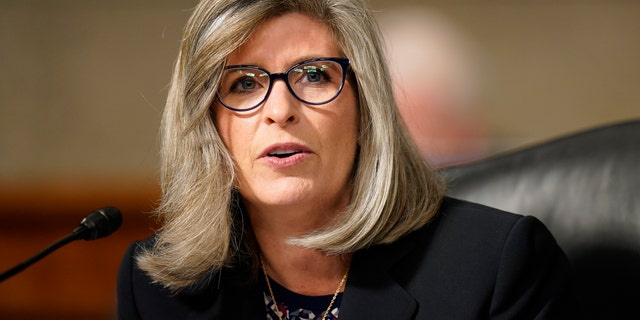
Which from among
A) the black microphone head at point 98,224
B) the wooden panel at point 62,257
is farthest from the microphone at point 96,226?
the wooden panel at point 62,257

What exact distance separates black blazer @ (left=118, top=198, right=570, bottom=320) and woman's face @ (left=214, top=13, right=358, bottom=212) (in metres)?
0.21

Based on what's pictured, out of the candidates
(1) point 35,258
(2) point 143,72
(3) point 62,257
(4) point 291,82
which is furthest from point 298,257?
(2) point 143,72

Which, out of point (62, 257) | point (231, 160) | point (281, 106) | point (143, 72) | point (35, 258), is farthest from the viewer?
point (143, 72)

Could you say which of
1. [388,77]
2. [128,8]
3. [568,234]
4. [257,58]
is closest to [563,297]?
[568,234]

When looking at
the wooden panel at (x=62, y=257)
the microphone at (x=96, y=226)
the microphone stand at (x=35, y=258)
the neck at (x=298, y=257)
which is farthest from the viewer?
the wooden panel at (x=62, y=257)

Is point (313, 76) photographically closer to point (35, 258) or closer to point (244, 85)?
point (244, 85)

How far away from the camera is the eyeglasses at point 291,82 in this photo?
172 centimetres

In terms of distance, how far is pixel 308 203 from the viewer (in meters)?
1.77

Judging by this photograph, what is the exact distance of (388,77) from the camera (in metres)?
1.82

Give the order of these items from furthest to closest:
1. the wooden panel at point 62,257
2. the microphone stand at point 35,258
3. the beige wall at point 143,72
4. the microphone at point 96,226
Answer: the beige wall at point 143,72 → the wooden panel at point 62,257 → the microphone at point 96,226 → the microphone stand at point 35,258

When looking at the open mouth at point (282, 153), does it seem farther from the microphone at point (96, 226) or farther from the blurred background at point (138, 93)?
the blurred background at point (138, 93)

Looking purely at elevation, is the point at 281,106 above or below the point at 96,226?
above

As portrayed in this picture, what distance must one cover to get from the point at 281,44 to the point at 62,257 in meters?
2.83

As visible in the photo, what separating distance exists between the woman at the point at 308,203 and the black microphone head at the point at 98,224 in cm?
23
